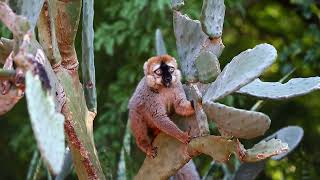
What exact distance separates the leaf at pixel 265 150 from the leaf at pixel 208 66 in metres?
0.11

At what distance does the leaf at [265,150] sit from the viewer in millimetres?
856

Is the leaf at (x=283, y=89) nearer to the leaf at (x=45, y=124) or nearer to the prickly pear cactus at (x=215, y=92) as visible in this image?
the prickly pear cactus at (x=215, y=92)

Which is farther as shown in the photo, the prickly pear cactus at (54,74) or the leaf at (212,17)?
the leaf at (212,17)

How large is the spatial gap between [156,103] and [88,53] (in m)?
0.14

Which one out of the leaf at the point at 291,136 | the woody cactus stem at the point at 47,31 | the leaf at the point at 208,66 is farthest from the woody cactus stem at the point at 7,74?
the leaf at the point at 291,136

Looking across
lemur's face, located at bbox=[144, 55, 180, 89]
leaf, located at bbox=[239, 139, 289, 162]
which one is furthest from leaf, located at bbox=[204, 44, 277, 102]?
lemur's face, located at bbox=[144, 55, 180, 89]

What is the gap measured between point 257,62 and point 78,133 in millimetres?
298

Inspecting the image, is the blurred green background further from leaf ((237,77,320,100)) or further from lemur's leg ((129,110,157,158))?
leaf ((237,77,320,100))

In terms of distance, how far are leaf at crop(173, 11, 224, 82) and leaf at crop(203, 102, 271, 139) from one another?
17cm

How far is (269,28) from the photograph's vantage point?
7.94 ft

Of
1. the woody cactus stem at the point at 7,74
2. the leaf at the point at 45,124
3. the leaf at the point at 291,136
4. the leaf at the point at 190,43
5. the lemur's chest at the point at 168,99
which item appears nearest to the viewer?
the leaf at the point at 45,124

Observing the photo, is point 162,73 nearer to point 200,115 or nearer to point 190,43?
point 190,43

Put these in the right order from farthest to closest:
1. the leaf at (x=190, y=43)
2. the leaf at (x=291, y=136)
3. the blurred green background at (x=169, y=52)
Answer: the blurred green background at (x=169, y=52) < the leaf at (x=291, y=136) < the leaf at (x=190, y=43)

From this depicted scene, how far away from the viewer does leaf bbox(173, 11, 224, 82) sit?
97cm
